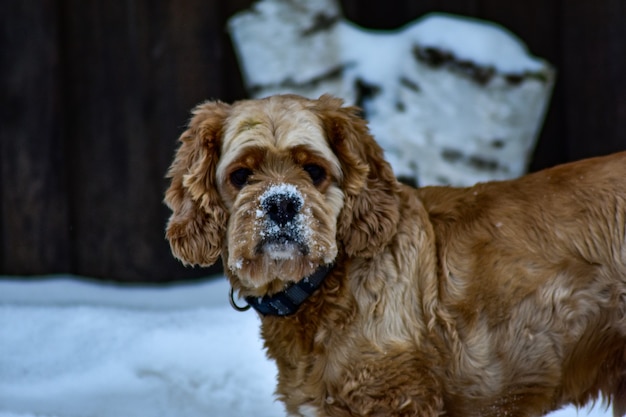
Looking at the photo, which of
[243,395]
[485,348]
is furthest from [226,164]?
[243,395]

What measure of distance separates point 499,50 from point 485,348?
320 centimetres

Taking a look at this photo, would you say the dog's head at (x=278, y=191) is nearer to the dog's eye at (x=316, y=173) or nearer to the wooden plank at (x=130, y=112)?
the dog's eye at (x=316, y=173)

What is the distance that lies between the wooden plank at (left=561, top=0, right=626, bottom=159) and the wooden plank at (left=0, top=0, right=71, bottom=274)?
3593 mm

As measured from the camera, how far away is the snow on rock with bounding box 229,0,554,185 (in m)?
6.69

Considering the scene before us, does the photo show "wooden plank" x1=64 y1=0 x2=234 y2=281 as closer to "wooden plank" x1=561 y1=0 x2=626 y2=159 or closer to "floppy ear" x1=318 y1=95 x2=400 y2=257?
"wooden plank" x1=561 y1=0 x2=626 y2=159

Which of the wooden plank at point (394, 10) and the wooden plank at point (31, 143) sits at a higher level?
the wooden plank at point (394, 10)

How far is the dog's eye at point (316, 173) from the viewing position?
4.01 metres

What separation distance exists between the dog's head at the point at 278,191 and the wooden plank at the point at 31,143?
109 inches

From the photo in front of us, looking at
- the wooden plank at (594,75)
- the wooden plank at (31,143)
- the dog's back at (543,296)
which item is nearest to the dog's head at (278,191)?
the dog's back at (543,296)

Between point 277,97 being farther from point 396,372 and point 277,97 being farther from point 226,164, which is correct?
point 396,372

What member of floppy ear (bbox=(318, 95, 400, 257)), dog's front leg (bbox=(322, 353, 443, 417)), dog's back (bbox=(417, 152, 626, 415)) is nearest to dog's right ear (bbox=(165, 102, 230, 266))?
floppy ear (bbox=(318, 95, 400, 257))

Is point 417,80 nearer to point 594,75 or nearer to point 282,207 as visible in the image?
point 594,75

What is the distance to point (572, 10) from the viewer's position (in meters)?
6.64

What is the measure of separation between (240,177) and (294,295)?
0.55m
